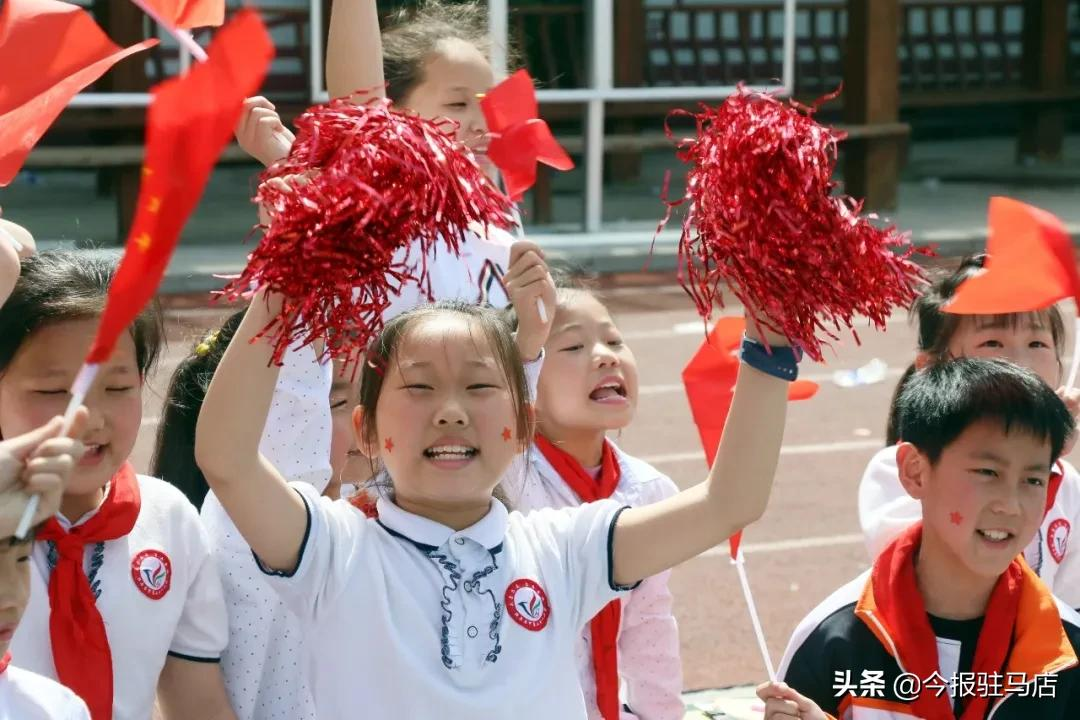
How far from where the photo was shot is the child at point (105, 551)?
2295 millimetres

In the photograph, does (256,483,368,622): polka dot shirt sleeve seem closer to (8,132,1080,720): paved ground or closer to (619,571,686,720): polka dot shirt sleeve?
(8,132,1080,720): paved ground

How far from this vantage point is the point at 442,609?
2.16m

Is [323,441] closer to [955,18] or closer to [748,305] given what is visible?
[748,305]

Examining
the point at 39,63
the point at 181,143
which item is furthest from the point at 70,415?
the point at 39,63

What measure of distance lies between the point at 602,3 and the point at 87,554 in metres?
9.33

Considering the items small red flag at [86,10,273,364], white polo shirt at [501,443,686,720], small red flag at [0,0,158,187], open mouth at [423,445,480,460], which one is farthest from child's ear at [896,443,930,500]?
small red flag at [86,10,273,364]

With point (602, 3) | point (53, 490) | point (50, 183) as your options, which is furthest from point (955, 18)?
point (53, 490)

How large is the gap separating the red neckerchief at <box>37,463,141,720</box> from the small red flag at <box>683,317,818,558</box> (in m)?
1.02

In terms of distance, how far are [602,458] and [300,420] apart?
27.3 inches

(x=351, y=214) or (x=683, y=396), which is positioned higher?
(x=351, y=214)

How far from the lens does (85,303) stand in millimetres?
2422

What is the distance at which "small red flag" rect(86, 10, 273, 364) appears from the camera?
1570 millimetres

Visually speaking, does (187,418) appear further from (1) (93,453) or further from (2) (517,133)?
(2) (517,133)

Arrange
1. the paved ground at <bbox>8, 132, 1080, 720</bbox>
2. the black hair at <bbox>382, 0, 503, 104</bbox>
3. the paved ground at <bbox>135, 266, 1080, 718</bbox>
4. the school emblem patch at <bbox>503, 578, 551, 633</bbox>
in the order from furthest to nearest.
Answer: the paved ground at <bbox>8, 132, 1080, 720</bbox>
the paved ground at <bbox>135, 266, 1080, 718</bbox>
the black hair at <bbox>382, 0, 503, 104</bbox>
the school emblem patch at <bbox>503, 578, 551, 633</bbox>
